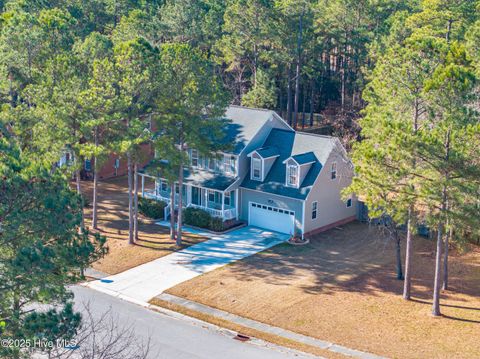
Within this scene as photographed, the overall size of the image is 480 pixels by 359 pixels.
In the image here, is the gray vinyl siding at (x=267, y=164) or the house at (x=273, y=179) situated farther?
the gray vinyl siding at (x=267, y=164)

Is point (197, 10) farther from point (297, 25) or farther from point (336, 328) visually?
point (336, 328)

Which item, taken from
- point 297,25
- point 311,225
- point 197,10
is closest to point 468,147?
point 311,225

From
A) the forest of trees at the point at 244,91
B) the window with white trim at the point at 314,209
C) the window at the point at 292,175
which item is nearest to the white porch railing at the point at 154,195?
the forest of trees at the point at 244,91

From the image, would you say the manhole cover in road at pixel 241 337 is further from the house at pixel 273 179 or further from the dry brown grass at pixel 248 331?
the house at pixel 273 179

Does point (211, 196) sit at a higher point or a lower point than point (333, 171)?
lower

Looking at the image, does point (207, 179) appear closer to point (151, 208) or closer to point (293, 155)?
point (151, 208)

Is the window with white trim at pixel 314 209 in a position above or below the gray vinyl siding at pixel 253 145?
below

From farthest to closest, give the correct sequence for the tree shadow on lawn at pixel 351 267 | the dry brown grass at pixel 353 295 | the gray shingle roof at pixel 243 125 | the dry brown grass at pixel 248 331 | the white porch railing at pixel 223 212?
1. the gray shingle roof at pixel 243 125
2. the white porch railing at pixel 223 212
3. the tree shadow on lawn at pixel 351 267
4. the dry brown grass at pixel 353 295
5. the dry brown grass at pixel 248 331

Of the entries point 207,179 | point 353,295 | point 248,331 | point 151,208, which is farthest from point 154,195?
point 248,331
